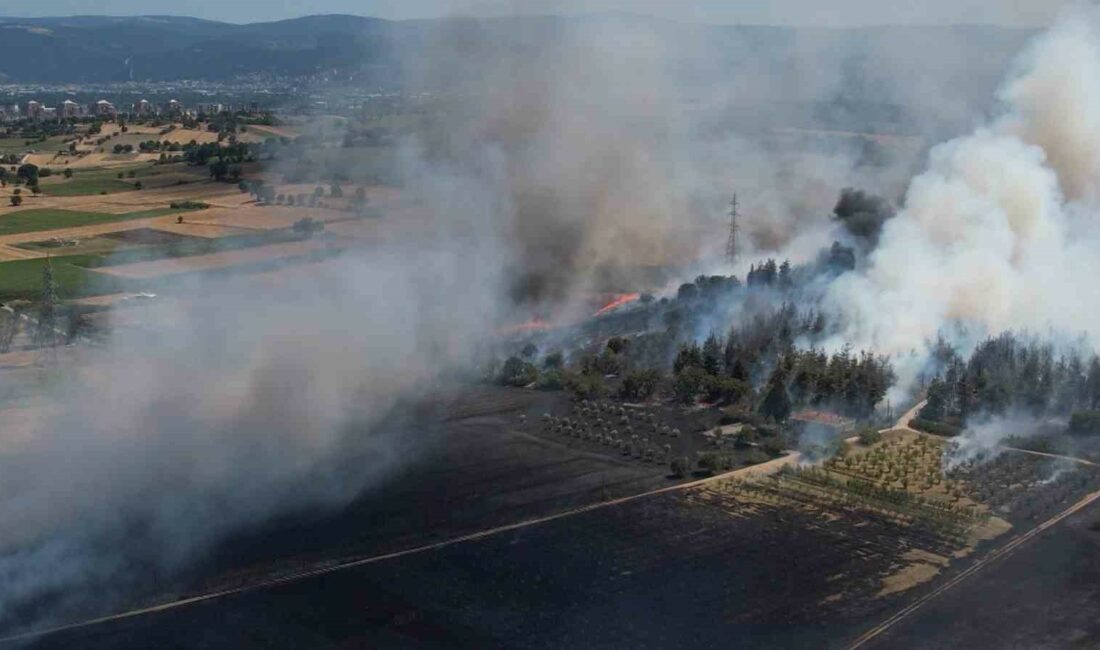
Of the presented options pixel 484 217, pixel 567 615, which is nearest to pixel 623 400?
pixel 484 217

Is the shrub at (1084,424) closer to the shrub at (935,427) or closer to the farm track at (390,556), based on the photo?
the shrub at (935,427)

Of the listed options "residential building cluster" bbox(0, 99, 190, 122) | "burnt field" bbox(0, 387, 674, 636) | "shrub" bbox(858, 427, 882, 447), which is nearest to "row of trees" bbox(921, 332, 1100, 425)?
"shrub" bbox(858, 427, 882, 447)

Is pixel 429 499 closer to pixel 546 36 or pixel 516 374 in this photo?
pixel 516 374

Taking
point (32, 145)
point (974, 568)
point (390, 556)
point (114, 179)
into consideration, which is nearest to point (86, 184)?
point (114, 179)

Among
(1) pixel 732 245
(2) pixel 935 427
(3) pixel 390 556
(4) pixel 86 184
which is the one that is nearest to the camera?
(3) pixel 390 556

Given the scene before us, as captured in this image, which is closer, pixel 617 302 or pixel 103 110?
pixel 617 302

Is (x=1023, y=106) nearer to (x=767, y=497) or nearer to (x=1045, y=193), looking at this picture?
(x=1045, y=193)

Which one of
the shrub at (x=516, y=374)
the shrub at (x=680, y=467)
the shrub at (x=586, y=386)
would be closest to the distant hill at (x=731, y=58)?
the shrub at (x=516, y=374)

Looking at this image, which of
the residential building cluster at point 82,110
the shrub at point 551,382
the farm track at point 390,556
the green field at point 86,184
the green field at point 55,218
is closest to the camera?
the farm track at point 390,556
